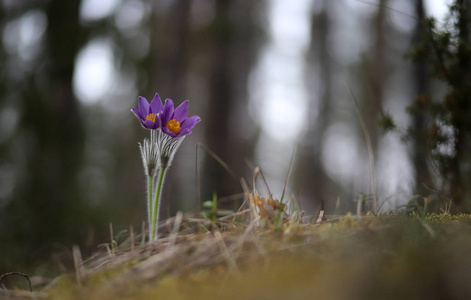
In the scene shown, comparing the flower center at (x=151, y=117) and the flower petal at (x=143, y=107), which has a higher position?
the flower petal at (x=143, y=107)

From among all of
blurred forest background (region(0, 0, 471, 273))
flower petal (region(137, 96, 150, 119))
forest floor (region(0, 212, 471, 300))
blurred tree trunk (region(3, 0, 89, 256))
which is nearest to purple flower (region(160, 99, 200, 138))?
flower petal (region(137, 96, 150, 119))

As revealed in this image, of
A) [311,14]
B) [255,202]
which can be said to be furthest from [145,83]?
[255,202]

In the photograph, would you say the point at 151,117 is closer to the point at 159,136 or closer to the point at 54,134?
the point at 159,136

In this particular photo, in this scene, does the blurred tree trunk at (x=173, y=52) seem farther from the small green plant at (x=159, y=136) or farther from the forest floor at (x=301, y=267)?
the forest floor at (x=301, y=267)

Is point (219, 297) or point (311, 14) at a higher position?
point (311, 14)

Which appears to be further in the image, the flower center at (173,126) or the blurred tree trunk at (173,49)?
the blurred tree trunk at (173,49)

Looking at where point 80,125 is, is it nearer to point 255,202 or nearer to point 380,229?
point 255,202

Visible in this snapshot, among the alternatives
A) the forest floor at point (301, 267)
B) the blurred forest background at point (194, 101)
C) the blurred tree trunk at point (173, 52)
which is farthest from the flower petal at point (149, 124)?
the blurred tree trunk at point (173, 52)
